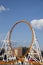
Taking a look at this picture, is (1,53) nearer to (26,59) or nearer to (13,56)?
(13,56)

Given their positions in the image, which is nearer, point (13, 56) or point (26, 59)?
point (26, 59)

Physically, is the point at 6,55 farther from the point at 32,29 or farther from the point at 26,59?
the point at 32,29

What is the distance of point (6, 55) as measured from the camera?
53844 mm

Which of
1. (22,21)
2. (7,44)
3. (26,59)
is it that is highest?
(22,21)

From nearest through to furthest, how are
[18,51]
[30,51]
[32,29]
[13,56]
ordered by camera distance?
[32,29]
[30,51]
[13,56]
[18,51]

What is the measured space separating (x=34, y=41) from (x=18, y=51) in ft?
66.8

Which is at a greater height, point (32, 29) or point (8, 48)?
point (32, 29)

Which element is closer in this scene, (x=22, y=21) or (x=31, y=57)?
(x=22, y=21)

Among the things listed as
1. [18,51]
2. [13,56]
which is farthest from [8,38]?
[18,51]

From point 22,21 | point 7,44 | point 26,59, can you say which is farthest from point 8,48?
point 22,21

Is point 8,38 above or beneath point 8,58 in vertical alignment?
above

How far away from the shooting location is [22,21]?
149 feet

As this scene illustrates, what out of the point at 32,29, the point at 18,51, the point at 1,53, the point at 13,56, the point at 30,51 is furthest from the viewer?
the point at 18,51

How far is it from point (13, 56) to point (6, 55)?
8.40 ft
